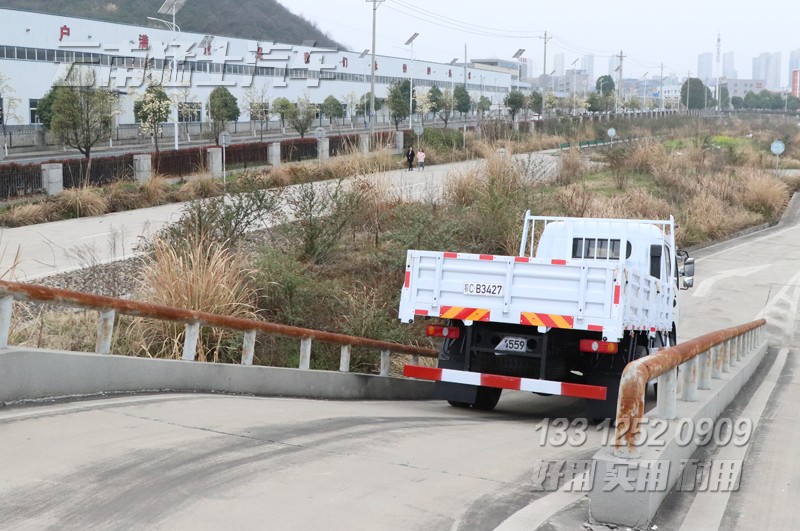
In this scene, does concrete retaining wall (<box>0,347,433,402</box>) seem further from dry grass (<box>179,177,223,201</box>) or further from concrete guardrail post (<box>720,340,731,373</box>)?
dry grass (<box>179,177,223,201</box>)

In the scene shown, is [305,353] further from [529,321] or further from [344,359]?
[529,321]

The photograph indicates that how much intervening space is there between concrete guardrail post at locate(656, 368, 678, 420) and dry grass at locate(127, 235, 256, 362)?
20.4ft

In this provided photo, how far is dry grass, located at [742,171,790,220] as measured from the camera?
1688 inches

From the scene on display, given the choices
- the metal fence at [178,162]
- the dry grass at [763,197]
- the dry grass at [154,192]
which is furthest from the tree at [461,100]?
the dry grass at [154,192]

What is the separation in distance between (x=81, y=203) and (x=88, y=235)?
13.6 feet

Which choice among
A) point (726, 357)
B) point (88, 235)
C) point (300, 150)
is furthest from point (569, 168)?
point (726, 357)

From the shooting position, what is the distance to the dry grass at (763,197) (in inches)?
1688

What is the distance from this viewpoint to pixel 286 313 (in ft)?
49.9

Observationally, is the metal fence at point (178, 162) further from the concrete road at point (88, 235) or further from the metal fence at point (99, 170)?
the concrete road at point (88, 235)

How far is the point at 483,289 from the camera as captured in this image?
1112 centimetres

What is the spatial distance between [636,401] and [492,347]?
19.7 ft

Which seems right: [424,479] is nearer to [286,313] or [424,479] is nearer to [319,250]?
[286,313]

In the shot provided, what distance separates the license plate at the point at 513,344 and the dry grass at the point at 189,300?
3.31m

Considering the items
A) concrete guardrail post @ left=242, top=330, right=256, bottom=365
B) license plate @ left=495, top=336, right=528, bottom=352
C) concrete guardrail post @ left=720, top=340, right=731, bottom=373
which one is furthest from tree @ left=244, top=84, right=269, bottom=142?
concrete guardrail post @ left=720, top=340, right=731, bottom=373
